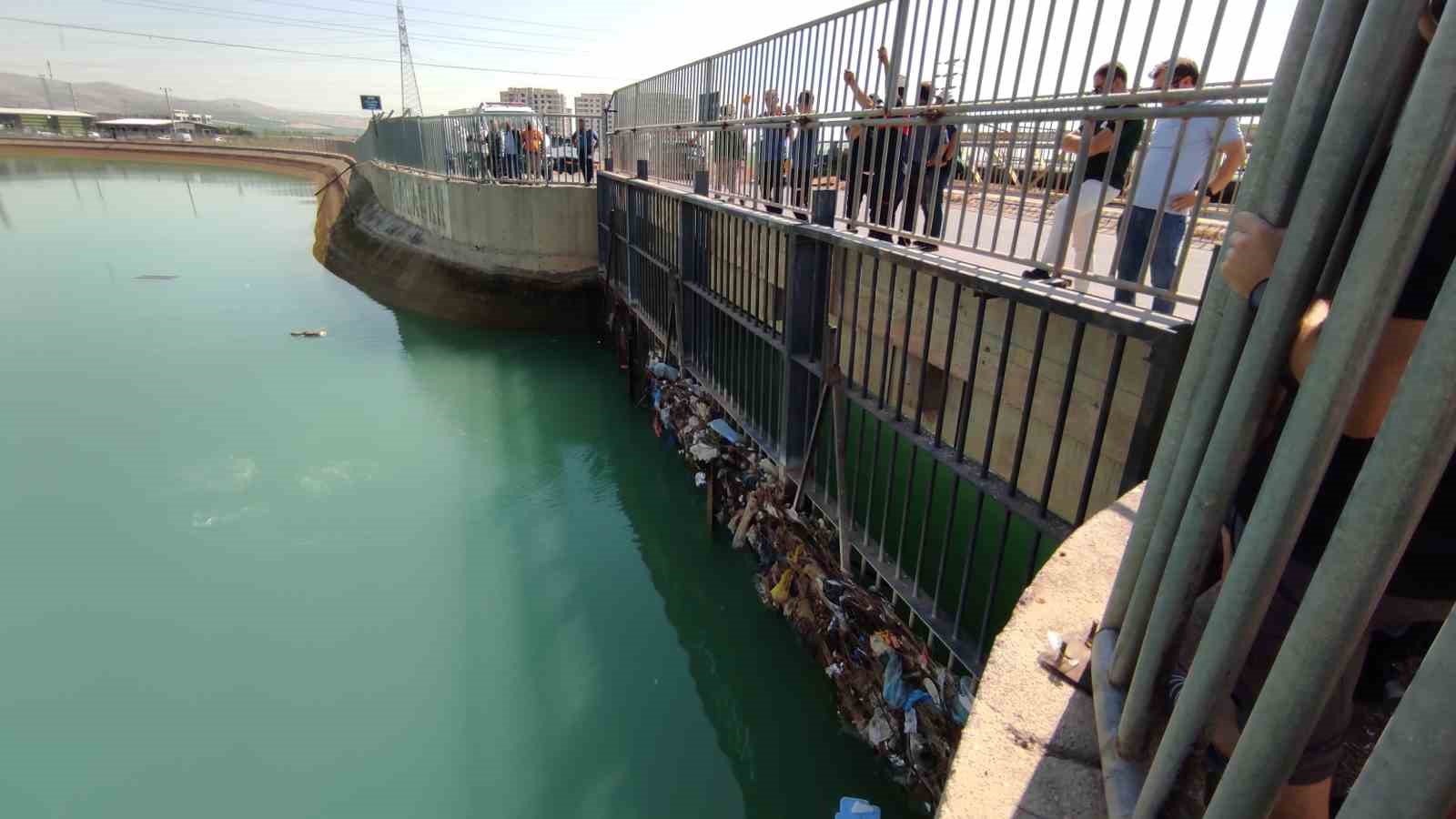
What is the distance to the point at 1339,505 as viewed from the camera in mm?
1147

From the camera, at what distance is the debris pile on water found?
Answer: 3.61 metres

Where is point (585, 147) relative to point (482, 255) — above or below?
above

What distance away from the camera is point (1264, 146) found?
102cm

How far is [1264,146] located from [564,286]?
1194 centimetres

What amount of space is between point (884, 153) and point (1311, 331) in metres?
3.18

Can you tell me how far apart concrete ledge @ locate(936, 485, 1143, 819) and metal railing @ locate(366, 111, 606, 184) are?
11.8 meters

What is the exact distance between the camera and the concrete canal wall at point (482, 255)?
12.1m

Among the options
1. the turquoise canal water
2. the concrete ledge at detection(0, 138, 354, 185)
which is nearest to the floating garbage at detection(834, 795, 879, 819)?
the turquoise canal water

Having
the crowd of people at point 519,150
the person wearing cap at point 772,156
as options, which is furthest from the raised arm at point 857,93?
the crowd of people at point 519,150

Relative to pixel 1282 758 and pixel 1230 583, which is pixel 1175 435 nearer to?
pixel 1230 583

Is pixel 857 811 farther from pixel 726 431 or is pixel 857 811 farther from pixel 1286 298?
pixel 726 431

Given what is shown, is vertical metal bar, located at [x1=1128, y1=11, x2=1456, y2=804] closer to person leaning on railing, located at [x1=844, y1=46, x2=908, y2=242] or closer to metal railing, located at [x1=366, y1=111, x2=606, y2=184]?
person leaning on railing, located at [x1=844, y1=46, x2=908, y2=242]

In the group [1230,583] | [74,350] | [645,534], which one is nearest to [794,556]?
[645,534]

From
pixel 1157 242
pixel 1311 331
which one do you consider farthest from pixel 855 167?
pixel 1311 331
